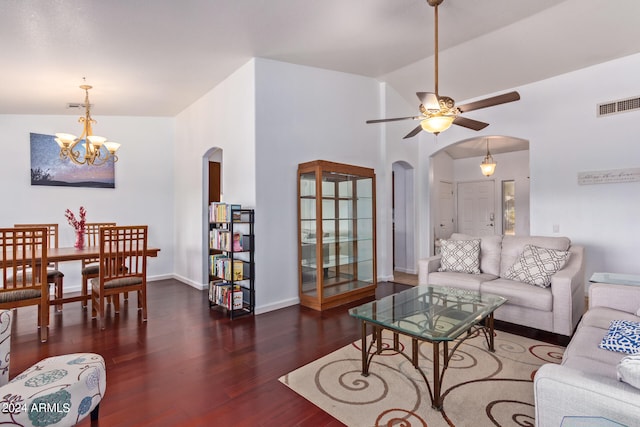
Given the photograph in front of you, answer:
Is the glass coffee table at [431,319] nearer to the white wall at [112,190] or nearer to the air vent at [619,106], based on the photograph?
the air vent at [619,106]

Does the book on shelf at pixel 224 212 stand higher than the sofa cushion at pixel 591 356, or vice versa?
the book on shelf at pixel 224 212

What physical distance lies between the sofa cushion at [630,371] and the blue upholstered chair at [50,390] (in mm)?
2334

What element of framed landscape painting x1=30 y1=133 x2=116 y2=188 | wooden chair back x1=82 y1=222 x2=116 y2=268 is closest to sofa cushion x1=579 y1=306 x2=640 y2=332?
wooden chair back x1=82 y1=222 x2=116 y2=268

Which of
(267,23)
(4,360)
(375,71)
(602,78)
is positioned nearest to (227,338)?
(4,360)

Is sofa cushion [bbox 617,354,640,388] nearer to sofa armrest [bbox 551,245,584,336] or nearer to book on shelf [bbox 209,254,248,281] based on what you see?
sofa armrest [bbox 551,245,584,336]

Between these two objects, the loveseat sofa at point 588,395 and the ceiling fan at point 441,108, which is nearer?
the loveseat sofa at point 588,395

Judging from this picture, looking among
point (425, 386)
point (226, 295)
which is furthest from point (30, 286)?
point (425, 386)

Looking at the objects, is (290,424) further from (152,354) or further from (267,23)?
(267,23)

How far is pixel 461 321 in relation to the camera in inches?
89.8

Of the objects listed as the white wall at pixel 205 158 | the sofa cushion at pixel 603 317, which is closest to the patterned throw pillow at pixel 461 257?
the sofa cushion at pixel 603 317

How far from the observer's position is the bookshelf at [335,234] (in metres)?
4.09

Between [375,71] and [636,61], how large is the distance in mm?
3304

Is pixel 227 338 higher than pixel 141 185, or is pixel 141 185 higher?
pixel 141 185

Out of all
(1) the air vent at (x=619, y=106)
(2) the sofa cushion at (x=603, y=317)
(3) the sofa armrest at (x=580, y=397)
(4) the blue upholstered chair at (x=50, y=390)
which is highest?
(1) the air vent at (x=619, y=106)
